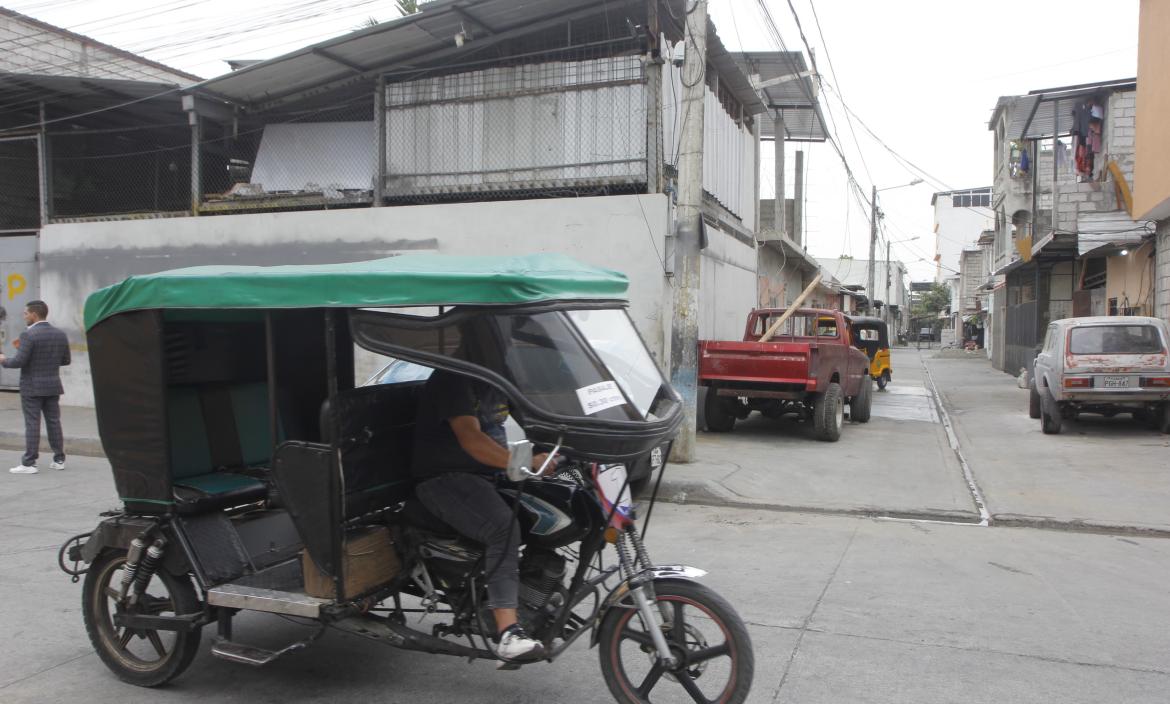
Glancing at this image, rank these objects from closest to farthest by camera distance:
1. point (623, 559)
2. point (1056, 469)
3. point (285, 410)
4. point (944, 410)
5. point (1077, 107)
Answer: point (623, 559), point (285, 410), point (1056, 469), point (944, 410), point (1077, 107)

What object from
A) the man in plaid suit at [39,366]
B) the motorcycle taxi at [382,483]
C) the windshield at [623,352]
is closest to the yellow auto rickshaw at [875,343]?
the man in plaid suit at [39,366]

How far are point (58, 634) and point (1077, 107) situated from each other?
22.2 meters

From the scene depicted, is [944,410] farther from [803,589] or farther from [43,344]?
[43,344]

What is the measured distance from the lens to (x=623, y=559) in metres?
3.64

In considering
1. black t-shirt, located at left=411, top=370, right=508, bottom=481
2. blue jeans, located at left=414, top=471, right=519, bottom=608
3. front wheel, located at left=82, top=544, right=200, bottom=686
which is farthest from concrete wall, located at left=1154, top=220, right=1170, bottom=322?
front wheel, located at left=82, top=544, right=200, bottom=686

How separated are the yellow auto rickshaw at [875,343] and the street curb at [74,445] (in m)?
15.9

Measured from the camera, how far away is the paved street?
4094mm

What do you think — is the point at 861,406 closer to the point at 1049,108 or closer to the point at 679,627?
the point at 1049,108

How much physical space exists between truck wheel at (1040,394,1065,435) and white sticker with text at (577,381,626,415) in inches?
458

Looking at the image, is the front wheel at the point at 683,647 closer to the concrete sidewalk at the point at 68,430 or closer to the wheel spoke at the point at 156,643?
the wheel spoke at the point at 156,643

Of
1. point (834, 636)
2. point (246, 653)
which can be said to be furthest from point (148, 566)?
point (834, 636)

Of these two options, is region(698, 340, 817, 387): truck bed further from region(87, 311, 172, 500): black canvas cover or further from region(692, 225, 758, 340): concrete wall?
region(87, 311, 172, 500): black canvas cover

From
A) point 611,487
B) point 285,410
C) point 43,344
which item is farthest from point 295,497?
point 43,344

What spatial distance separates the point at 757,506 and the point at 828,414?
4091mm
